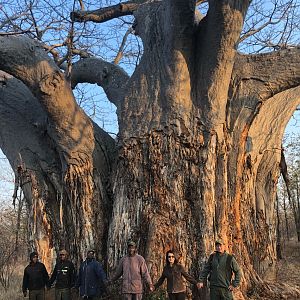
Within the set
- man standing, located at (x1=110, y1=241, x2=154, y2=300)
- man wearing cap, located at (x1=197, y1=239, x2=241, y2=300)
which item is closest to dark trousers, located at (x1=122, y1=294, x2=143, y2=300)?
man standing, located at (x1=110, y1=241, x2=154, y2=300)

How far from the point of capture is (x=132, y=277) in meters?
4.97

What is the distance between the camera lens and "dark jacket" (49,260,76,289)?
571 cm

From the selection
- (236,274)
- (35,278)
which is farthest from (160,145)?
(35,278)

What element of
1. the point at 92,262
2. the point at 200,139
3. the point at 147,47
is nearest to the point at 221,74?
the point at 200,139

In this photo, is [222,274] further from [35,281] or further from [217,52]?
[217,52]

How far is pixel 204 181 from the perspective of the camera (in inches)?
228

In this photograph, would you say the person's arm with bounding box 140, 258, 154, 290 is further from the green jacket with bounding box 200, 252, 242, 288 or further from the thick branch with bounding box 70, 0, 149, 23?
the thick branch with bounding box 70, 0, 149, 23

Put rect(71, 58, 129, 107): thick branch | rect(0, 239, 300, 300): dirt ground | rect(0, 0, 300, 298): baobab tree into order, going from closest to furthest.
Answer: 1. rect(0, 0, 300, 298): baobab tree
2. rect(0, 239, 300, 300): dirt ground
3. rect(71, 58, 129, 107): thick branch

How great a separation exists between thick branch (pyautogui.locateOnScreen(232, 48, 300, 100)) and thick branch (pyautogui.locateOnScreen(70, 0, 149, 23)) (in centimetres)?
230

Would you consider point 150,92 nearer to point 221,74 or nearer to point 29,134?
point 221,74

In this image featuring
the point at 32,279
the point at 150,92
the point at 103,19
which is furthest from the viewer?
the point at 103,19

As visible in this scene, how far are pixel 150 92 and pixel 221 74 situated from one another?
1.10 meters

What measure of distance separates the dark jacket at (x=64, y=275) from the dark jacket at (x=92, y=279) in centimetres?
28

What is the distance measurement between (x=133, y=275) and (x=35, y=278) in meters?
1.72
